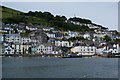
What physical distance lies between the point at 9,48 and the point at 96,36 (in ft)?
76.4

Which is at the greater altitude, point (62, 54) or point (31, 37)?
point (31, 37)

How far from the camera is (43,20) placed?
58375 millimetres

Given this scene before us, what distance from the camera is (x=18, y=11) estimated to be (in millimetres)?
67938

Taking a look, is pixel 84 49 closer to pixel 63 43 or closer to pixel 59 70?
pixel 63 43

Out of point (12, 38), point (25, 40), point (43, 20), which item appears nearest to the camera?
point (12, 38)

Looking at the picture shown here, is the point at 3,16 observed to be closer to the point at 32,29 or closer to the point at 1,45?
the point at 32,29

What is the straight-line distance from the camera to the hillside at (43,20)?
5425cm

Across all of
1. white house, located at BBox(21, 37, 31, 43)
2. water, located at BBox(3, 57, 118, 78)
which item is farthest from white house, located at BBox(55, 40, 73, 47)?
water, located at BBox(3, 57, 118, 78)

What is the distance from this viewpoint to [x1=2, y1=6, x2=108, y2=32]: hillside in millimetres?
54250

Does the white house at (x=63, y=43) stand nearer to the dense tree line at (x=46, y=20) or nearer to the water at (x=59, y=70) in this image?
the dense tree line at (x=46, y=20)

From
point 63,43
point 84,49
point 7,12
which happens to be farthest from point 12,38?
point 7,12

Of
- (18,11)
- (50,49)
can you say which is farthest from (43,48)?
(18,11)

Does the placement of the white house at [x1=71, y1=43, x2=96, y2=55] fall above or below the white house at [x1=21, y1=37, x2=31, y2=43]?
below

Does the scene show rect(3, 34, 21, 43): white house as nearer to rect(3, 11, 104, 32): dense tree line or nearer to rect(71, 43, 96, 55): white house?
rect(71, 43, 96, 55): white house
